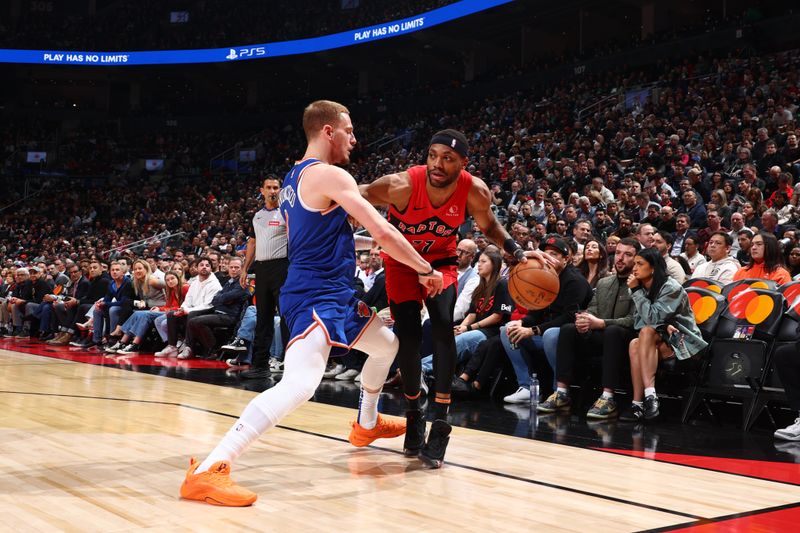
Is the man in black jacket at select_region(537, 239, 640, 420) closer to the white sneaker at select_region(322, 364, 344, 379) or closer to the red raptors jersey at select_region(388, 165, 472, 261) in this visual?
the red raptors jersey at select_region(388, 165, 472, 261)

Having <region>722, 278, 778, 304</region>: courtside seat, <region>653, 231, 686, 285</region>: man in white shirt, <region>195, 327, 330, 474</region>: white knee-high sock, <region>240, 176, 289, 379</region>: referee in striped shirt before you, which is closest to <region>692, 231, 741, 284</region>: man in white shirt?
<region>653, 231, 686, 285</region>: man in white shirt

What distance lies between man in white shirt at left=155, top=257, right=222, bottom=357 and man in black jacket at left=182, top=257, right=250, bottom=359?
0.13 m

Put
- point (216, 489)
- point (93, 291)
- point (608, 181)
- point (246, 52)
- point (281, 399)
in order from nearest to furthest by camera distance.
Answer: point (216, 489) < point (281, 399) < point (93, 291) < point (608, 181) < point (246, 52)

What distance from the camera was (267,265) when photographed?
7199mm

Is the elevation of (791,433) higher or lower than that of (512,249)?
lower

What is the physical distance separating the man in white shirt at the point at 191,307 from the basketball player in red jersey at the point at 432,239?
19.8 feet

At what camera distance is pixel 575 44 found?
78.6 feet

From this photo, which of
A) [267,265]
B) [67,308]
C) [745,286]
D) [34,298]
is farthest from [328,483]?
[34,298]

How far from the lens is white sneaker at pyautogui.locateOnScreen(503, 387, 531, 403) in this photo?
614cm

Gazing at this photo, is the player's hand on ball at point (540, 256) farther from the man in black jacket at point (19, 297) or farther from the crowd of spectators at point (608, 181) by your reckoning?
the man in black jacket at point (19, 297)

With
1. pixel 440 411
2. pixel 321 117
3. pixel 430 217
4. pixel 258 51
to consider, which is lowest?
pixel 440 411

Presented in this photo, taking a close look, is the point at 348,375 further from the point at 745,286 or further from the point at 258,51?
the point at 258,51

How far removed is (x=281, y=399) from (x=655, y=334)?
3271 mm

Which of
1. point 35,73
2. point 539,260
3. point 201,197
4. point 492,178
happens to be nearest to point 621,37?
point 492,178
